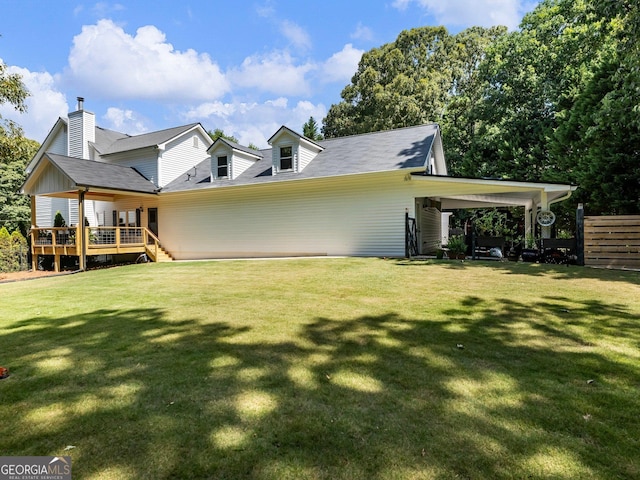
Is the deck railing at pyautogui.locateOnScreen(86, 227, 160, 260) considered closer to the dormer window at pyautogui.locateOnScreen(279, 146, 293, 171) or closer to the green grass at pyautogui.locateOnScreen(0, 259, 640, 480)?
the dormer window at pyautogui.locateOnScreen(279, 146, 293, 171)

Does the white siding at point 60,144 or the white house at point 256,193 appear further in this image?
the white siding at point 60,144

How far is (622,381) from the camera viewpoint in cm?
296

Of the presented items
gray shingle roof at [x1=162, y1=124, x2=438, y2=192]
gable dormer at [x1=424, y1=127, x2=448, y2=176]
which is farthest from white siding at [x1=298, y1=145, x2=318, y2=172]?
gable dormer at [x1=424, y1=127, x2=448, y2=176]

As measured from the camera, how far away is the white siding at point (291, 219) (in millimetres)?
14260

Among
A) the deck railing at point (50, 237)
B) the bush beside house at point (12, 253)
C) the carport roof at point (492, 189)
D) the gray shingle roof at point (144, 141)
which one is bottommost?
the bush beside house at point (12, 253)

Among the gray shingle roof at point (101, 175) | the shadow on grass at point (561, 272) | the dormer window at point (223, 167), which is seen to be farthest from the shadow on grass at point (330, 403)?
the dormer window at point (223, 167)

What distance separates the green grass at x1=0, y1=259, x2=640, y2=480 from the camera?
2.01 meters

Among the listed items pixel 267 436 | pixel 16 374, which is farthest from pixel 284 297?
pixel 267 436

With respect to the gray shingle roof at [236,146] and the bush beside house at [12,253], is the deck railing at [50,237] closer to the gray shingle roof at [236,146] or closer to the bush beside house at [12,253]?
the bush beside house at [12,253]

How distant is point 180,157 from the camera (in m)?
20.2

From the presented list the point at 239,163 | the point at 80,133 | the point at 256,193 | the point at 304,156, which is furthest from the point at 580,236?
the point at 80,133

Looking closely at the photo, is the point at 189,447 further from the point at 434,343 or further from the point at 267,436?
the point at 434,343

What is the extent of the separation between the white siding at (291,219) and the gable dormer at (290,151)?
107cm

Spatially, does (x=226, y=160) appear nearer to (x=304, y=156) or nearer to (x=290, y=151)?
(x=290, y=151)
